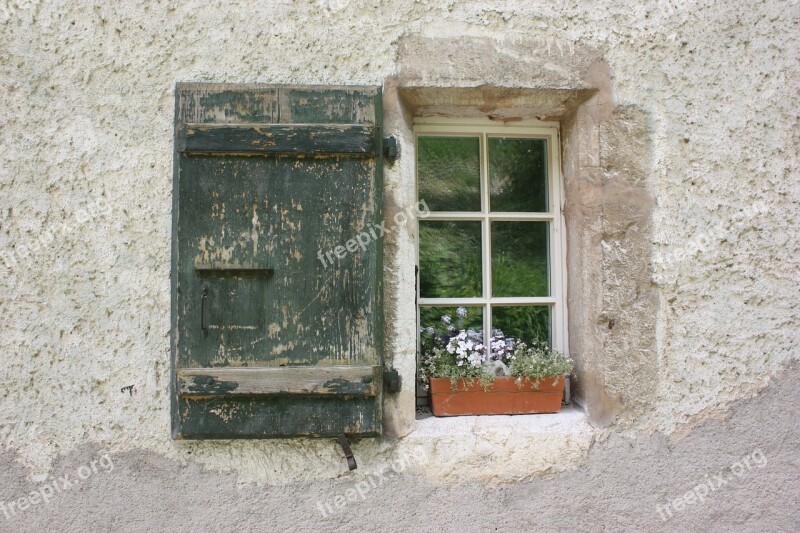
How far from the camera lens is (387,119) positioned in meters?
2.01

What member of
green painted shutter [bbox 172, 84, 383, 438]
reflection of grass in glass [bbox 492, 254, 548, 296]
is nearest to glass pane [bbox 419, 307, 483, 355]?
reflection of grass in glass [bbox 492, 254, 548, 296]

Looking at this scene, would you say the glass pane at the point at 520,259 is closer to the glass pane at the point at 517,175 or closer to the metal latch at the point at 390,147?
the glass pane at the point at 517,175

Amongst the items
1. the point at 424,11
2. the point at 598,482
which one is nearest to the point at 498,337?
the point at 598,482

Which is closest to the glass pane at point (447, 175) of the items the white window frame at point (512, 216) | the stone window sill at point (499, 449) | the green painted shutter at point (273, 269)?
the white window frame at point (512, 216)

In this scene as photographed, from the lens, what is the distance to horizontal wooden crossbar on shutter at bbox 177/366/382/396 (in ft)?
5.98

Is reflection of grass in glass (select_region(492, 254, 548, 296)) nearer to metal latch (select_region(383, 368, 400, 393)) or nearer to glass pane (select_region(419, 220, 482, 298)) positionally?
glass pane (select_region(419, 220, 482, 298))

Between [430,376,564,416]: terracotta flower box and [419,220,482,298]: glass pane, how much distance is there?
15.6 inches

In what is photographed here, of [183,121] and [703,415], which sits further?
[703,415]

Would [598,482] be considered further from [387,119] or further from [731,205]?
[387,119]

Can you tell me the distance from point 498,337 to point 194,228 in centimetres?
127

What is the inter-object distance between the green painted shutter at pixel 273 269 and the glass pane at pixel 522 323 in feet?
2.09

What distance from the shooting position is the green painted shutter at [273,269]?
6.06 ft

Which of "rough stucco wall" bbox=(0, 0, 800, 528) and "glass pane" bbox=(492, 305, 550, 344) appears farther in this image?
"glass pane" bbox=(492, 305, 550, 344)

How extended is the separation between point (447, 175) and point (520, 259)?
482 mm
